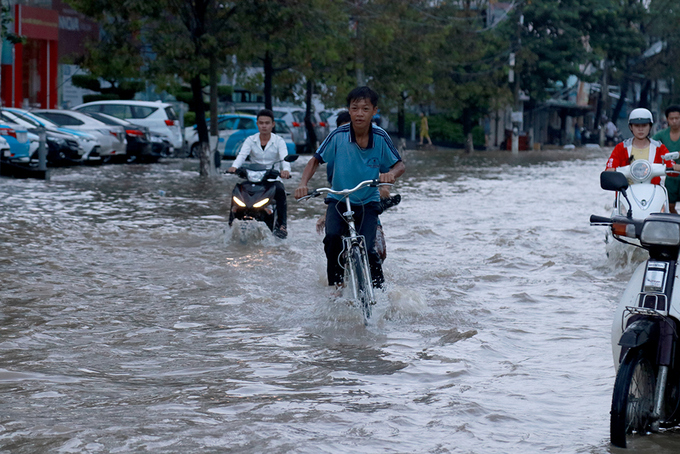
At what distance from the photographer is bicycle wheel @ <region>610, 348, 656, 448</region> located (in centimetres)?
444

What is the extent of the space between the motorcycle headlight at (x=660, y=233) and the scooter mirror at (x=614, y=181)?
285mm

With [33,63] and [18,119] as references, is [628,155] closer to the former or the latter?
[18,119]

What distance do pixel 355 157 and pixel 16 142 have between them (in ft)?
50.8

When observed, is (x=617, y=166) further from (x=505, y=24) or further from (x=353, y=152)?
(x=505, y=24)

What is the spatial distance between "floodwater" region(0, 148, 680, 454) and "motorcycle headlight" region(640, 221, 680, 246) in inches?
37.5

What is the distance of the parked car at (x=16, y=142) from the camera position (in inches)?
821

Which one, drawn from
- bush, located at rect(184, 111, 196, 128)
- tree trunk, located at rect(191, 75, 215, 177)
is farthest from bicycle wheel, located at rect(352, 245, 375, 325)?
bush, located at rect(184, 111, 196, 128)

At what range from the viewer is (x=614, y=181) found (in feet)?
15.6

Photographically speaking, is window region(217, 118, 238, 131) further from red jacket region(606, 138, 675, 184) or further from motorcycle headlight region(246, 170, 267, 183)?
red jacket region(606, 138, 675, 184)

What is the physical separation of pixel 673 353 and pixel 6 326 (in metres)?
4.66

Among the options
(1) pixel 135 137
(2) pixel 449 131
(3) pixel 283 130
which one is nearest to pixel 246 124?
(3) pixel 283 130

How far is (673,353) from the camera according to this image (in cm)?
459

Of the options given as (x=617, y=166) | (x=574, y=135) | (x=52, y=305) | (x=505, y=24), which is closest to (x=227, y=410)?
(x=52, y=305)

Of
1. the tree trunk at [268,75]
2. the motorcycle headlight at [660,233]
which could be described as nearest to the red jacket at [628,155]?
the motorcycle headlight at [660,233]
